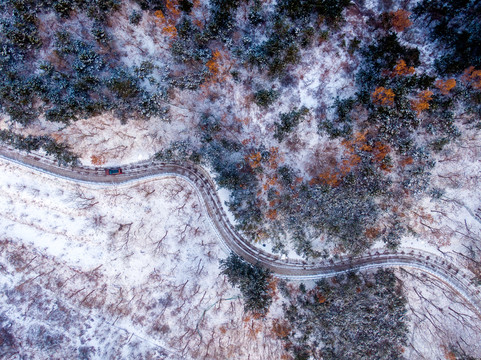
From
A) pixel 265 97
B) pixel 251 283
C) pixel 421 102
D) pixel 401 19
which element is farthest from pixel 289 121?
pixel 251 283

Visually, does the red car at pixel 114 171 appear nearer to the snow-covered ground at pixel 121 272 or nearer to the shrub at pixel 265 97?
the snow-covered ground at pixel 121 272

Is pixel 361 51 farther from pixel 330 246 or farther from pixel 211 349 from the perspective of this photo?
pixel 211 349

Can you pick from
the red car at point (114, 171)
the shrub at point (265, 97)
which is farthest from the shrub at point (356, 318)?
the red car at point (114, 171)

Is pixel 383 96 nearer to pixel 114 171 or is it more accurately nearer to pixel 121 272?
pixel 114 171

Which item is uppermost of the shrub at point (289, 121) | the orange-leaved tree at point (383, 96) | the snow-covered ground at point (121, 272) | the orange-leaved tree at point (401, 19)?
the orange-leaved tree at point (401, 19)

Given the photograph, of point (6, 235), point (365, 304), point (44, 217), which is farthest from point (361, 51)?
point (6, 235)

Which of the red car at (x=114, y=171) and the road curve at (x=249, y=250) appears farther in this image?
the red car at (x=114, y=171)

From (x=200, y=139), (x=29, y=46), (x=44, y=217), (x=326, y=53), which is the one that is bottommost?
(x=44, y=217)
